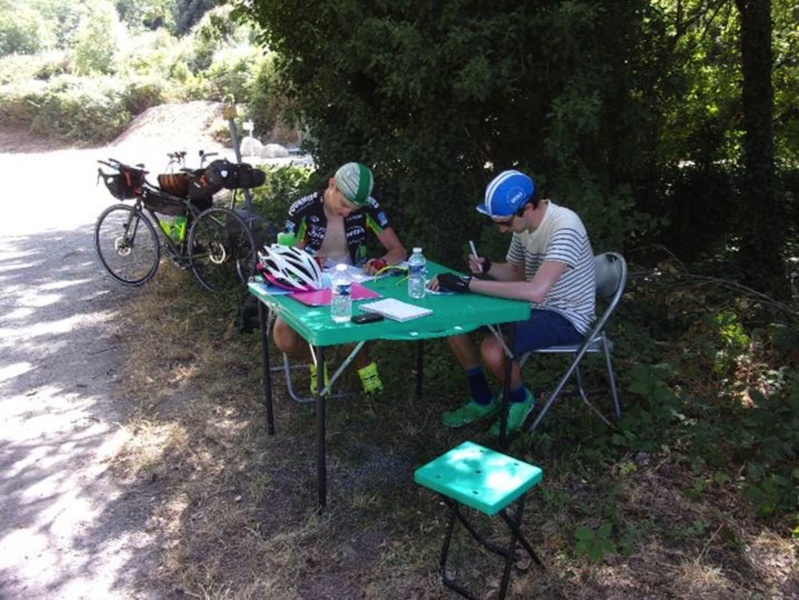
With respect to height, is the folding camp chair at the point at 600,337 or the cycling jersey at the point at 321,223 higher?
the cycling jersey at the point at 321,223

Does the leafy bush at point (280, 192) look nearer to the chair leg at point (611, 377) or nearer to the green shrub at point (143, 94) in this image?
the chair leg at point (611, 377)

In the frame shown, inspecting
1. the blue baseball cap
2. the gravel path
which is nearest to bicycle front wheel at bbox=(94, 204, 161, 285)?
the gravel path

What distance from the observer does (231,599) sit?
2.55 metres

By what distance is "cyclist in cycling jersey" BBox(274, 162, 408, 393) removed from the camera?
12.4 feet

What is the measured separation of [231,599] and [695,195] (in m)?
6.82

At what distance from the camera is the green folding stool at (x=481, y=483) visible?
7.31 ft

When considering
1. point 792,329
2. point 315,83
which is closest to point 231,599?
point 792,329

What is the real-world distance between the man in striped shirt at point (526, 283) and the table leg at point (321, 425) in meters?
0.74

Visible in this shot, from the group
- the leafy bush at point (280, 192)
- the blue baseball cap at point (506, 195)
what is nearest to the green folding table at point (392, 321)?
the blue baseball cap at point (506, 195)

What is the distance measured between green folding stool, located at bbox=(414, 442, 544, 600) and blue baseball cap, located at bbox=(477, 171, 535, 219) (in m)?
1.10

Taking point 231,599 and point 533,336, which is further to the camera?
point 533,336

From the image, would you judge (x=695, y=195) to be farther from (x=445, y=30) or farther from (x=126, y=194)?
(x=126, y=194)

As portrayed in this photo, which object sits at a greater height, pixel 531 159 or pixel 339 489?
pixel 531 159

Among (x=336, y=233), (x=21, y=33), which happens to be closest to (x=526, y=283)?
(x=336, y=233)
